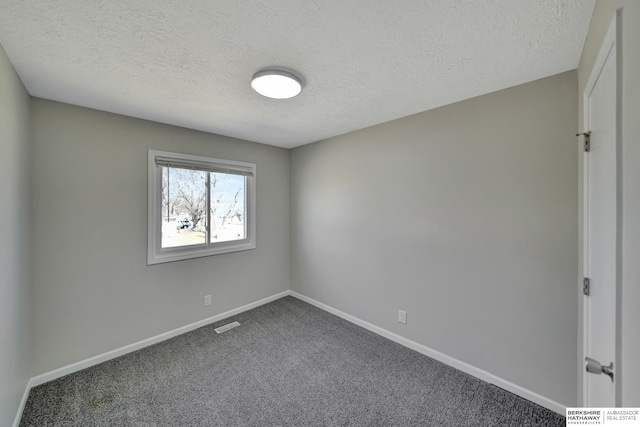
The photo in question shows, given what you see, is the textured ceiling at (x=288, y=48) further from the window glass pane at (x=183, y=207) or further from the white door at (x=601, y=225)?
the window glass pane at (x=183, y=207)

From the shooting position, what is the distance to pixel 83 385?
198cm

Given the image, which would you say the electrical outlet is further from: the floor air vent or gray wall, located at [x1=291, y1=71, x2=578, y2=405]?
the floor air vent

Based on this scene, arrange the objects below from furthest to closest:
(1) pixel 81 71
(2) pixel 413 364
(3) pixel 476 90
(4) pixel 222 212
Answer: (4) pixel 222 212 → (2) pixel 413 364 → (3) pixel 476 90 → (1) pixel 81 71

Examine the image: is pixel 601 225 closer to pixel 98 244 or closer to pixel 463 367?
pixel 463 367

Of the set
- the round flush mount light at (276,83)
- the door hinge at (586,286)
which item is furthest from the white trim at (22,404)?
the door hinge at (586,286)

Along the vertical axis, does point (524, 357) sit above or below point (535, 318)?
below

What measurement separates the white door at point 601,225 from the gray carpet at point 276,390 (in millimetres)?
812

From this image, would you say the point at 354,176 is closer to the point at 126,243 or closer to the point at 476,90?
the point at 476,90

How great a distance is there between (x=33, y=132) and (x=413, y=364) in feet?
12.5

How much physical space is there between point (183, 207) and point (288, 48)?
2.25 meters

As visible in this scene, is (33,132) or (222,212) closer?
(33,132)

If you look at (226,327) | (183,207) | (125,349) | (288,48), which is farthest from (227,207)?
(288,48)

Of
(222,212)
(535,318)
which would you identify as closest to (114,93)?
(222,212)

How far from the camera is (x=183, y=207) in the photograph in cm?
288
